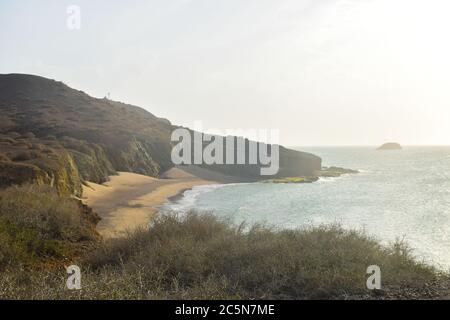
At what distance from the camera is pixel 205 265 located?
9508 mm

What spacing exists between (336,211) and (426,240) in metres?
10.6

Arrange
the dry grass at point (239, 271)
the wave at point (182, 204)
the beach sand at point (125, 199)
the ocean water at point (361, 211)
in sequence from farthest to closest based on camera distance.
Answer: the wave at point (182, 204) → the ocean water at point (361, 211) → the beach sand at point (125, 199) → the dry grass at point (239, 271)

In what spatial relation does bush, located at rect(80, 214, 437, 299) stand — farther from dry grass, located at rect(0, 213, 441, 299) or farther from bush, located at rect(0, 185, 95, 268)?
bush, located at rect(0, 185, 95, 268)

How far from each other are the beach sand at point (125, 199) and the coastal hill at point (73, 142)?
1613 mm

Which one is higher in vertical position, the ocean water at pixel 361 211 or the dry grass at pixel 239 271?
the dry grass at pixel 239 271

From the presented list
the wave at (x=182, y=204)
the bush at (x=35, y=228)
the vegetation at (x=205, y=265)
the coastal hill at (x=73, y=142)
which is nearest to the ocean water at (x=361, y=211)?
the wave at (x=182, y=204)

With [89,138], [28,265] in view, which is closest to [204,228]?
[28,265]

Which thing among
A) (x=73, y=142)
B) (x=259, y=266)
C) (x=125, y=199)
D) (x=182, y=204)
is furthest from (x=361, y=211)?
(x=73, y=142)

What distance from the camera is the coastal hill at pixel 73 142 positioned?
2669 cm

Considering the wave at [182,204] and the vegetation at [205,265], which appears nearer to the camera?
the vegetation at [205,265]

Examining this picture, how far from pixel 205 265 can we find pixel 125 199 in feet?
86.5

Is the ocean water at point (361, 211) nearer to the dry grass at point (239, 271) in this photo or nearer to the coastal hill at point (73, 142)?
the dry grass at point (239, 271)

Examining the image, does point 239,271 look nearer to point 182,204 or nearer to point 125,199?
point 125,199
